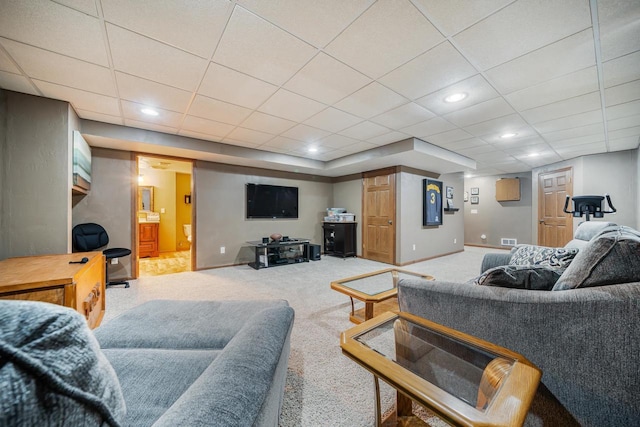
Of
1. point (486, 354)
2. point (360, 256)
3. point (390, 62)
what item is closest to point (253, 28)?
point (390, 62)

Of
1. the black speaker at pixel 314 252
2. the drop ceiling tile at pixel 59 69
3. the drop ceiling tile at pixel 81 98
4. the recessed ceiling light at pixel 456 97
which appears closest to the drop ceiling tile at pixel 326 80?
the recessed ceiling light at pixel 456 97

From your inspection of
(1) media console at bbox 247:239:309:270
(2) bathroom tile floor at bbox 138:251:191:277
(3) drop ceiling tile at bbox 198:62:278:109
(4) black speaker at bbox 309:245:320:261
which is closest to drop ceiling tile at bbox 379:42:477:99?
(3) drop ceiling tile at bbox 198:62:278:109

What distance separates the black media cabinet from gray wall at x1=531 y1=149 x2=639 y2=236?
450 centimetres

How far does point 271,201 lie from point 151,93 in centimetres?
314

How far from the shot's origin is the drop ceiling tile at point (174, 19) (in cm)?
145

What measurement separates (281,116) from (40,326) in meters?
3.00

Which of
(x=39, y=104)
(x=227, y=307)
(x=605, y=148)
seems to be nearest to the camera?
(x=227, y=307)

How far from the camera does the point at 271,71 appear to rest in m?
2.10

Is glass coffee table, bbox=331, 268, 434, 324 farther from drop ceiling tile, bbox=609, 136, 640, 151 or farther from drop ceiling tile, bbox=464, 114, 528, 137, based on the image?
drop ceiling tile, bbox=609, 136, 640, 151

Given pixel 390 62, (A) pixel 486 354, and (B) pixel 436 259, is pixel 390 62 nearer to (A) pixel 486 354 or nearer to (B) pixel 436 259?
(A) pixel 486 354

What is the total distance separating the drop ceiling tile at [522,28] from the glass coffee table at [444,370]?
187cm

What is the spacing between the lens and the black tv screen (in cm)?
513

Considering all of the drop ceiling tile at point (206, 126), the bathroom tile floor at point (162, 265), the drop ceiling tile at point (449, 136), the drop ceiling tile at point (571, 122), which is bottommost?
the bathroom tile floor at point (162, 265)

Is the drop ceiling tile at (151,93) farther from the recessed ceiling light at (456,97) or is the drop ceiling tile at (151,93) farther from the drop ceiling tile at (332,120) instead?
the recessed ceiling light at (456,97)
